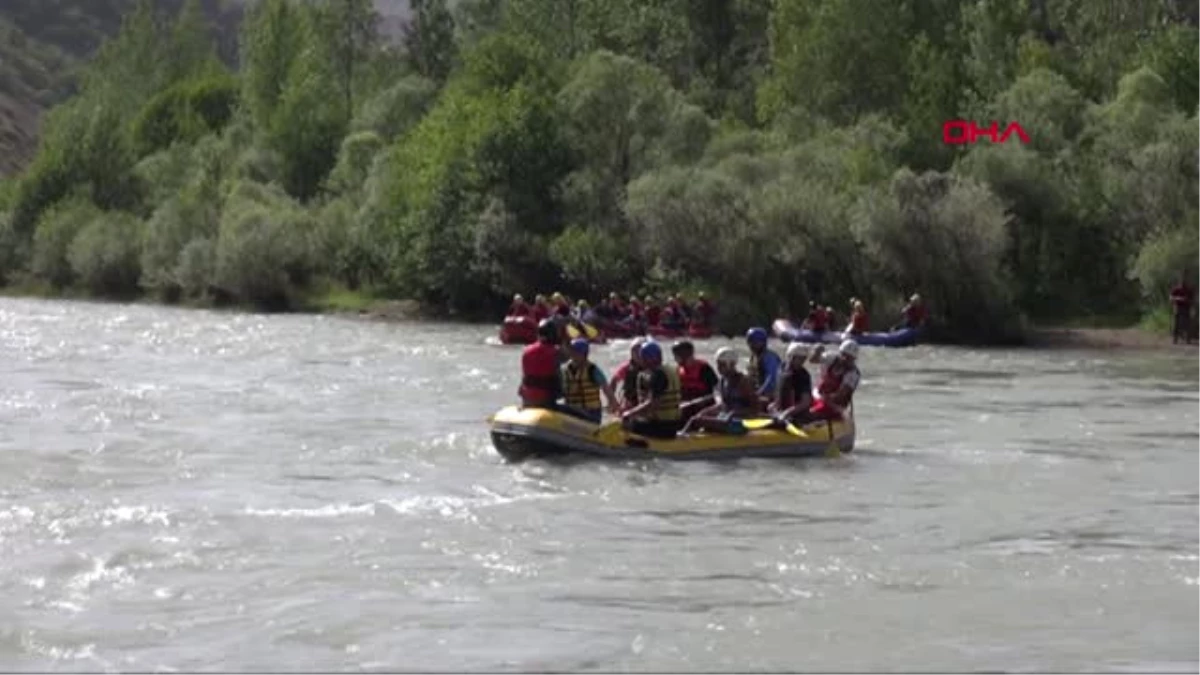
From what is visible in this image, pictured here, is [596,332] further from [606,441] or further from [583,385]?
[606,441]

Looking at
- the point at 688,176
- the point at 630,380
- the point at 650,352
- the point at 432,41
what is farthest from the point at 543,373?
the point at 432,41

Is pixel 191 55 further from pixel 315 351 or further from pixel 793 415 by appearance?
pixel 793 415

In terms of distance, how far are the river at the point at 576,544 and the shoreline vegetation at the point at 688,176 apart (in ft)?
53.3

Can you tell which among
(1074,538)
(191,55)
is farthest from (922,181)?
(191,55)

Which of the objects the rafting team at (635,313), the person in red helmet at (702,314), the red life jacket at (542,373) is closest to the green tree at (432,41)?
the rafting team at (635,313)

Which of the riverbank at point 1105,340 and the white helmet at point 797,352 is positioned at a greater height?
the white helmet at point 797,352

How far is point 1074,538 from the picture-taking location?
16719 millimetres

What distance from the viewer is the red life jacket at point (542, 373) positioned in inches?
827

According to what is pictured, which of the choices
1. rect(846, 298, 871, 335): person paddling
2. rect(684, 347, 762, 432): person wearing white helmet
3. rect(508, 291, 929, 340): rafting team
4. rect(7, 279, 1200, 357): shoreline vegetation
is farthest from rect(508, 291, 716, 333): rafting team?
rect(684, 347, 762, 432): person wearing white helmet

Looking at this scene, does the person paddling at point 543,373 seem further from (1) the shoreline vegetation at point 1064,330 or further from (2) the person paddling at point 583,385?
(1) the shoreline vegetation at point 1064,330

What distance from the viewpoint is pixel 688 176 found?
161 feet

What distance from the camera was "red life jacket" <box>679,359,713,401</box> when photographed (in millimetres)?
21688

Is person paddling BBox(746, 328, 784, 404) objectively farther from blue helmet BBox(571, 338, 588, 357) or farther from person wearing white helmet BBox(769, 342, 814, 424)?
blue helmet BBox(571, 338, 588, 357)

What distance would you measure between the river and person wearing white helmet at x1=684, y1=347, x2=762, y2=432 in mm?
472
